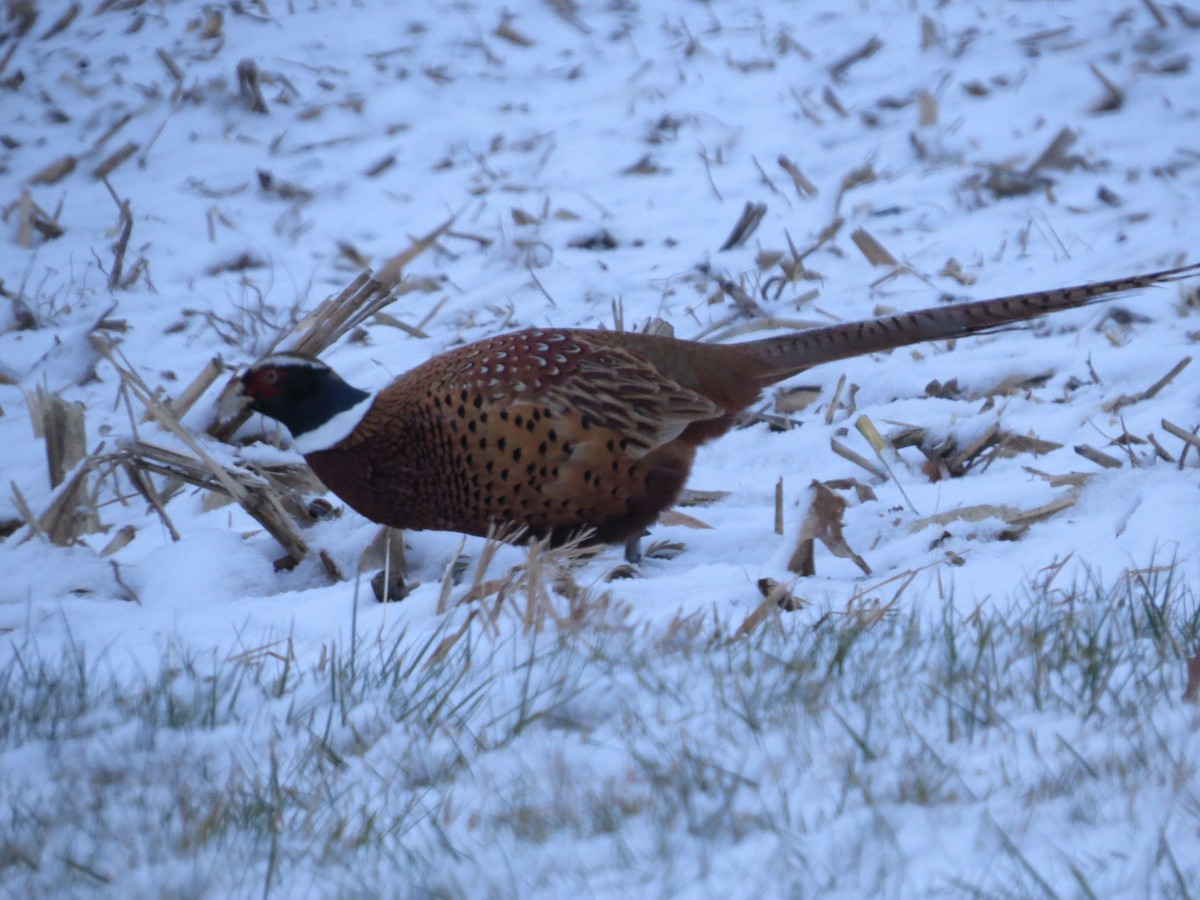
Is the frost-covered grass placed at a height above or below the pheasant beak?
above

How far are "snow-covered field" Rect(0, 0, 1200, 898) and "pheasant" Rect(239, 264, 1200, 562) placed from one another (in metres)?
0.21

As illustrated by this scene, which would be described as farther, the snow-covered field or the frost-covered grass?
the snow-covered field

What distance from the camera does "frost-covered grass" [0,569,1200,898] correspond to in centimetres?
147

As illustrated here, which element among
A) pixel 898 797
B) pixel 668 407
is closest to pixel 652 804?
pixel 898 797

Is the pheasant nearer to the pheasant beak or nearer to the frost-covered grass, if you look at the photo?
the pheasant beak

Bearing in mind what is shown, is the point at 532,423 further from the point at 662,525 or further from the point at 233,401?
the point at 233,401

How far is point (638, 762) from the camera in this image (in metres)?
1.71

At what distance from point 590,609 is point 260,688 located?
57 centimetres

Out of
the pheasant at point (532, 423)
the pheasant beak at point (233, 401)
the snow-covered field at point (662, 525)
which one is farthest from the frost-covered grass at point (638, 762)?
the pheasant beak at point (233, 401)

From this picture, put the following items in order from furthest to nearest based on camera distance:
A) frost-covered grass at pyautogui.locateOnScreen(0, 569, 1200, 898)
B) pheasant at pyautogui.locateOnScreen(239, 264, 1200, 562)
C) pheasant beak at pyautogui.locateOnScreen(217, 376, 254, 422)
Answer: pheasant beak at pyautogui.locateOnScreen(217, 376, 254, 422), pheasant at pyautogui.locateOnScreen(239, 264, 1200, 562), frost-covered grass at pyautogui.locateOnScreen(0, 569, 1200, 898)

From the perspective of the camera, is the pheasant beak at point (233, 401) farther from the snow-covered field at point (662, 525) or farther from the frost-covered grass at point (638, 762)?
the frost-covered grass at point (638, 762)

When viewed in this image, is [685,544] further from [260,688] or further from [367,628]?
[260,688]

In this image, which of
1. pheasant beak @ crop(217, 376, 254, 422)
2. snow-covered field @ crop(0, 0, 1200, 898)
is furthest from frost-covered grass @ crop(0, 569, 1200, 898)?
pheasant beak @ crop(217, 376, 254, 422)

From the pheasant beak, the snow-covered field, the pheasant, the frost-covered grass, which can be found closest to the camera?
the frost-covered grass
